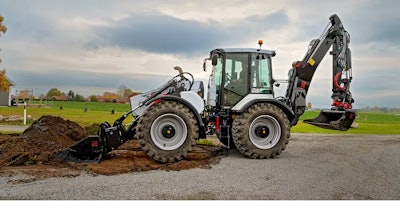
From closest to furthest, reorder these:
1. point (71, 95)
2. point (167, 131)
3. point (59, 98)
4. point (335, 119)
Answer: point (167, 131), point (71, 95), point (59, 98), point (335, 119)

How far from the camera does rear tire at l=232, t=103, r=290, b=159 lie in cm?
570

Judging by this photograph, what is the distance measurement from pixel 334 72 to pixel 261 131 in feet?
9.46

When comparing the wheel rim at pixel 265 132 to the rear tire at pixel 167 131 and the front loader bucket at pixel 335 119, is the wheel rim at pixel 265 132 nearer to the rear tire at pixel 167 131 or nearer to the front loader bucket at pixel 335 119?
the rear tire at pixel 167 131

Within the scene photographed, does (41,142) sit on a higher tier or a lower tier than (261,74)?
lower

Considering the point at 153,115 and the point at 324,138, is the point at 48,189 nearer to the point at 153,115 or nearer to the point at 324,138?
the point at 153,115

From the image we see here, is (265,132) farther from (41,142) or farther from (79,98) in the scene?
(41,142)

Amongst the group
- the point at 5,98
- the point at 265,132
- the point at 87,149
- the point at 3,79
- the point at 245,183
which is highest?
the point at 3,79

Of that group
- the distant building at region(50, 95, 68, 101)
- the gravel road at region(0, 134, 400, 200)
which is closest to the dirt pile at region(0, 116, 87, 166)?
the distant building at region(50, 95, 68, 101)

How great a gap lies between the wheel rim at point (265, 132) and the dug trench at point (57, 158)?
78 cm

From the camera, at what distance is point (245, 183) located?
163 inches

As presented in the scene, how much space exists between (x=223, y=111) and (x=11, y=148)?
376 centimetres

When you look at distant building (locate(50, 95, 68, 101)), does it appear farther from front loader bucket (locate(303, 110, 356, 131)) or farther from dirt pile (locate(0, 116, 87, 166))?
front loader bucket (locate(303, 110, 356, 131))

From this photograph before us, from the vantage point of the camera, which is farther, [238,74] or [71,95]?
[238,74]

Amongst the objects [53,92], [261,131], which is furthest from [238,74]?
[53,92]
